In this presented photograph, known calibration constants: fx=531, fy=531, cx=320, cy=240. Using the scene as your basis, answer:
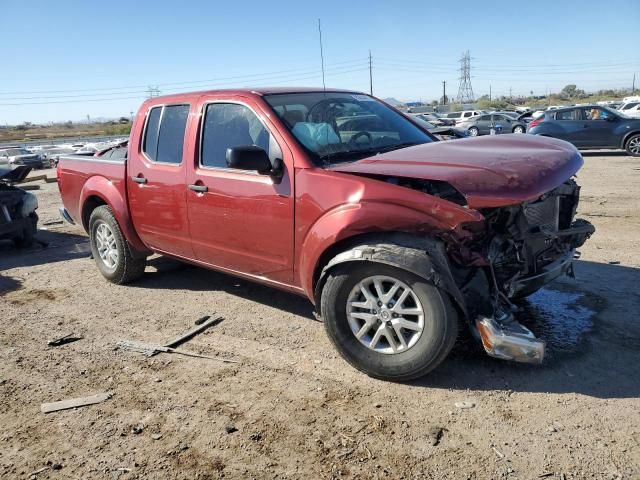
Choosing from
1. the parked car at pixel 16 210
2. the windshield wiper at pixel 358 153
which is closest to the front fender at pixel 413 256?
the windshield wiper at pixel 358 153

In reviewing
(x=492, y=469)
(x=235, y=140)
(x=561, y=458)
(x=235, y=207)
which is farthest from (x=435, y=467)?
(x=235, y=140)

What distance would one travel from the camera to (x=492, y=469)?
255 centimetres

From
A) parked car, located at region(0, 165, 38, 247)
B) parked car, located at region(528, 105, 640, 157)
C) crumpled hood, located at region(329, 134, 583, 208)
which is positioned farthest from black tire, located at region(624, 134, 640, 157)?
parked car, located at region(0, 165, 38, 247)

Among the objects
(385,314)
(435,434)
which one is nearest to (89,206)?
(385,314)

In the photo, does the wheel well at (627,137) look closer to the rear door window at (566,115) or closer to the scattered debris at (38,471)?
the rear door window at (566,115)

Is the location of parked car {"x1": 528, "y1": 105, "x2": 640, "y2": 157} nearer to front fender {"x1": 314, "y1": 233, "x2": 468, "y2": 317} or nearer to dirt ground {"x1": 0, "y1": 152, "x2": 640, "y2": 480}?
dirt ground {"x1": 0, "y1": 152, "x2": 640, "y2": 480}

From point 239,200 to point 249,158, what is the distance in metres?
0.49

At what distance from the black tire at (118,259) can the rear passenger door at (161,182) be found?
1.29ft

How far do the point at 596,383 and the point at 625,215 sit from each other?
5.36 meters

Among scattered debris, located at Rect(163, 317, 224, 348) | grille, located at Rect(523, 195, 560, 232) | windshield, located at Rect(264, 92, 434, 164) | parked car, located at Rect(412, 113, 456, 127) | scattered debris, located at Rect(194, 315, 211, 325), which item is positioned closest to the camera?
grille, located at Rect(523, 195, 560, 232)

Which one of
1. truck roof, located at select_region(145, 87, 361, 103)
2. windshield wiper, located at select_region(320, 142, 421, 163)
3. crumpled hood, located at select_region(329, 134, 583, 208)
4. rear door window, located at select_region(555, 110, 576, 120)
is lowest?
rear door window, located at select_region(555, 110, 576, 120)

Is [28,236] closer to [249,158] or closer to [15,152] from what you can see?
[249,158]

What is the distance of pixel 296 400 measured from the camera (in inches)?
128

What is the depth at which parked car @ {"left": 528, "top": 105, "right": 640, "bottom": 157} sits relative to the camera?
15406 mm
